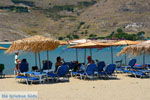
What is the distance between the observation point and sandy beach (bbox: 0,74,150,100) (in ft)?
34.5

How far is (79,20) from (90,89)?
126991 mm

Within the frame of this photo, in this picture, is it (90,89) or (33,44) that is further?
(33,44)

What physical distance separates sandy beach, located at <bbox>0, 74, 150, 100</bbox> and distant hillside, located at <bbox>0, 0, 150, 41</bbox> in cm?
7996

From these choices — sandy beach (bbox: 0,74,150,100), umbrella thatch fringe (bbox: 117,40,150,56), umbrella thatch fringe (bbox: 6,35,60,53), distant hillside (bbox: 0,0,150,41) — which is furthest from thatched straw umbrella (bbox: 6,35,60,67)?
distant hillside (bbox: 0,0,150,41)

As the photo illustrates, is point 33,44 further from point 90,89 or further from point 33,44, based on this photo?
point 90,89

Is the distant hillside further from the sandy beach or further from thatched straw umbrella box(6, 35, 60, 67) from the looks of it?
the sandy beach

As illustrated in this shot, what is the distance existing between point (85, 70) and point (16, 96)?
16.2 ft

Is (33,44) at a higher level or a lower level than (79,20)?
lower

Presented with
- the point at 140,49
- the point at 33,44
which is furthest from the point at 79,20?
the point at 33,44

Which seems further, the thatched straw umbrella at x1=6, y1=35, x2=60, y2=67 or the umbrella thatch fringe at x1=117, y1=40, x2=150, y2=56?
the umbrella thatch fringe at x1=117, y1=40, x2=150, y2=56

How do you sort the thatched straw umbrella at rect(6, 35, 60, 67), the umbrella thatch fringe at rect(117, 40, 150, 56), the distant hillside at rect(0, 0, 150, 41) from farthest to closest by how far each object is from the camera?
the distant hillside at rect(0, 0, 150, 41) → the umbrella thatch fringe at rect(117, 40, 150, 56) → the thatched straw umbrella at rect(6, 35, 60, 67)

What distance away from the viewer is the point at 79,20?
454ft

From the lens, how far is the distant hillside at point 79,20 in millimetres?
114500

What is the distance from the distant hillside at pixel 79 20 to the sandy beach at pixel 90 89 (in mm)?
79961
